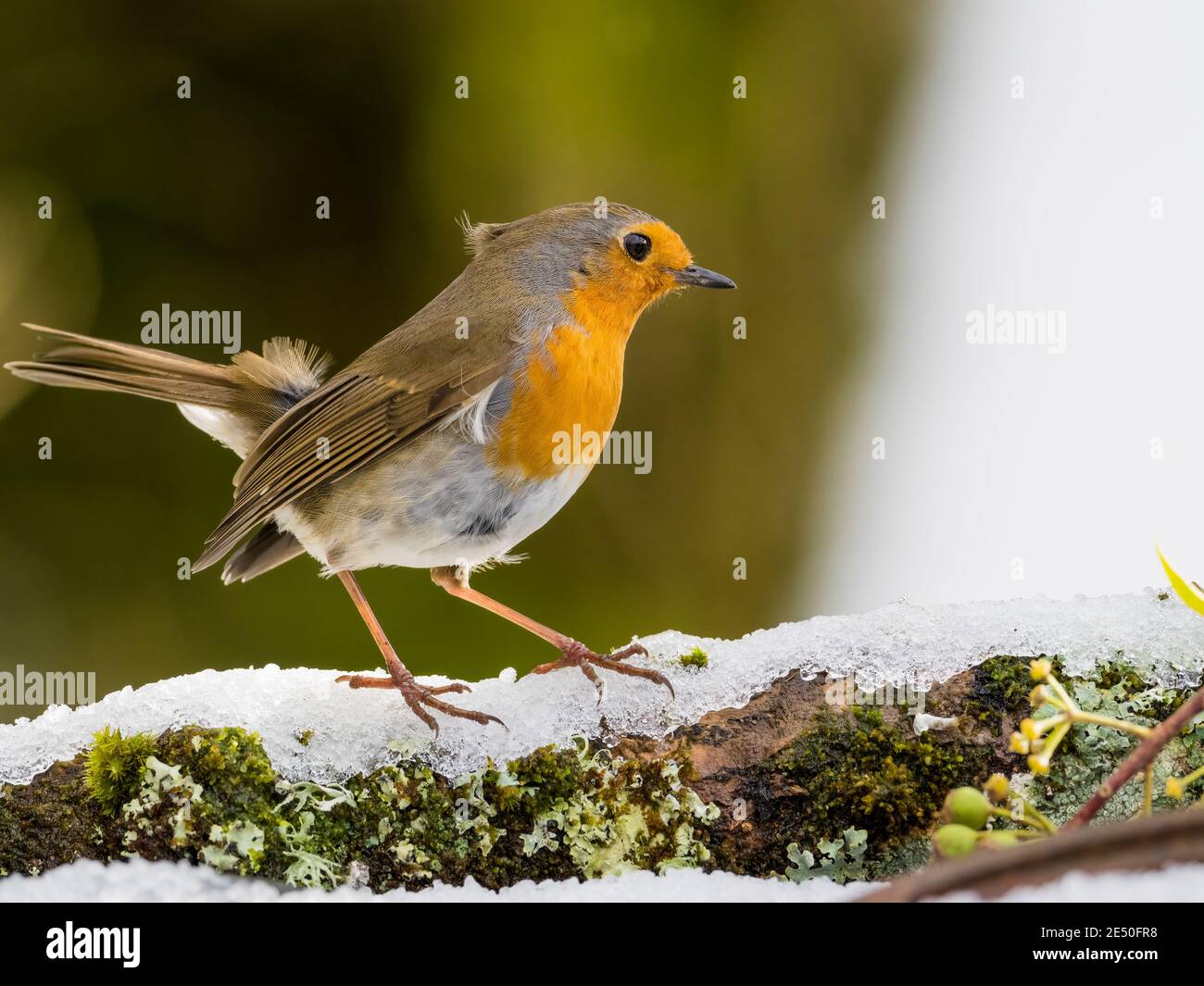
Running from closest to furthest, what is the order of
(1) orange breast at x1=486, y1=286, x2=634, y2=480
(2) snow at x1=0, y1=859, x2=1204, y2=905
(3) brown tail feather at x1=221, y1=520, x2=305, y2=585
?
(2) snow at x1=0, y1=859, x2=1204, y2=905, (1) orange breast at x1=486, y1=286, x2=634, y2=480, (3) brown tail feather at x1=221, y1=520, x2=305, y2=585

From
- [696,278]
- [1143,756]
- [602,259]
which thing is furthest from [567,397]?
[1143,756]

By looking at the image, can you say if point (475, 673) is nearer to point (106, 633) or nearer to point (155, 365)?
point (106, 633)

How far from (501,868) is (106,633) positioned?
101 inches

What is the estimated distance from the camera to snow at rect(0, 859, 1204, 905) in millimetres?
1872

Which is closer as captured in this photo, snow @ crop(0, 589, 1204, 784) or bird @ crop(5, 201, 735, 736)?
snow @ crop(0, 589, 1204, 784)

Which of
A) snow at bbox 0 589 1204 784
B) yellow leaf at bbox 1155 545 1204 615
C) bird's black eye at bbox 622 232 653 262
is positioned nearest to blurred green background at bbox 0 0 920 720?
bird's black eye at bbox 622 232 653 262

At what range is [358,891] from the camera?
1.95 metres

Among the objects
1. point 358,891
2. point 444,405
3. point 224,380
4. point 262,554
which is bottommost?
point 358,891

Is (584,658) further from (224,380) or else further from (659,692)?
(224,380)

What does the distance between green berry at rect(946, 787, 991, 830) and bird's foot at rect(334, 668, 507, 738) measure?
0.94m

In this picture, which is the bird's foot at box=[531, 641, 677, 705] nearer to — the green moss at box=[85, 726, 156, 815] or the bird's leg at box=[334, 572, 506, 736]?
the bird's leg at box=[334, 572, 506, 736]

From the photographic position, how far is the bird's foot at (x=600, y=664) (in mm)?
2170

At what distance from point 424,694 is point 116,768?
55cm

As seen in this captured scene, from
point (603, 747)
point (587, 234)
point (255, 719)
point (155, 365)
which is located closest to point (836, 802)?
point (603, 747)
